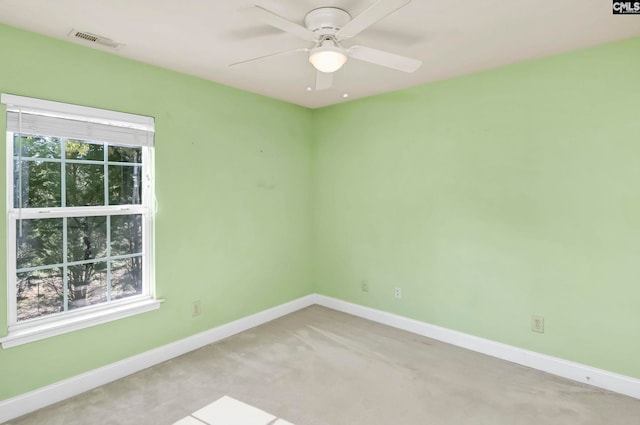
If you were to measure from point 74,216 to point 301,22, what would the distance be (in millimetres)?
2028

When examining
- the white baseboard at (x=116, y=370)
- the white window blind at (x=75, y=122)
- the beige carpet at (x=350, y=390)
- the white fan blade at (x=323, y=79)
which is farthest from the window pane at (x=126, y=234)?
the white fan blade at (x=323, y=79)

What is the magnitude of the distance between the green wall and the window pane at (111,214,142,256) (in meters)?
0.17

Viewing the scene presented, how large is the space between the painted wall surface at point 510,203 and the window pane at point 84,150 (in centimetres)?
234

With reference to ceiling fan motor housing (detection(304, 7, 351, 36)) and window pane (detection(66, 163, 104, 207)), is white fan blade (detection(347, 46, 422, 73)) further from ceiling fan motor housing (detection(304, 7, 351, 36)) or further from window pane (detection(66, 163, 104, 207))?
window pane (detection(66, 163, 104, 207))

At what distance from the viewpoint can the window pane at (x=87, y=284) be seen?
8.07ft

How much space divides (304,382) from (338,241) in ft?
5.86

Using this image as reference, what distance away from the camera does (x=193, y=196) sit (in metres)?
3.03

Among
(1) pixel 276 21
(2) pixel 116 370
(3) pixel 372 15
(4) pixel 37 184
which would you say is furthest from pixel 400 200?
(4) pixel 37 184

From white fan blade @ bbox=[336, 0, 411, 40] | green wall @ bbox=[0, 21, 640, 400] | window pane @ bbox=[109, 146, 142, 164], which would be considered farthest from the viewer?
window pane @ bbox=[109, 146, 142, 164]

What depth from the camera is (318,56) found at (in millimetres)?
1941

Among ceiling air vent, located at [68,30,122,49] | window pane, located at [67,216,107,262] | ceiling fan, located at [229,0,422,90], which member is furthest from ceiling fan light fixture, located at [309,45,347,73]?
window pane, located at [67,216,107,262]

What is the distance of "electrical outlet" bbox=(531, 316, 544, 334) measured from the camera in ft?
8.75

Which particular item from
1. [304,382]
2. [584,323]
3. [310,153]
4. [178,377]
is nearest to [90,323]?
[178,377]

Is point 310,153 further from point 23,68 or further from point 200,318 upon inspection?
point 23,68
